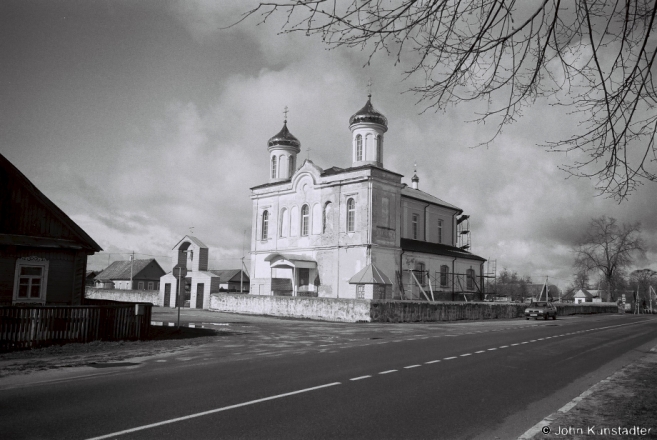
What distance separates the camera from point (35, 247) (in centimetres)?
1959

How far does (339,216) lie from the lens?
42844 mm

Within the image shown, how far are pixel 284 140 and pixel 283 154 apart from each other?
132 cm

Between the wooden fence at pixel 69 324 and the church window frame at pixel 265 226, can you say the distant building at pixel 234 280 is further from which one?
the wooden fence at pixel 69 324

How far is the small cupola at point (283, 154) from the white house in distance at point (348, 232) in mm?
94

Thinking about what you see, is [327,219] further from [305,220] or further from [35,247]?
[35,247]

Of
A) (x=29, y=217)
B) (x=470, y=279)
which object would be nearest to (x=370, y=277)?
(x=470, y=279)

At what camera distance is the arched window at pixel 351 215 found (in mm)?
42250

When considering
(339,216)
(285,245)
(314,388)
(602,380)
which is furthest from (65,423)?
(285,245)

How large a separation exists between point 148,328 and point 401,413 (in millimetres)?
13486

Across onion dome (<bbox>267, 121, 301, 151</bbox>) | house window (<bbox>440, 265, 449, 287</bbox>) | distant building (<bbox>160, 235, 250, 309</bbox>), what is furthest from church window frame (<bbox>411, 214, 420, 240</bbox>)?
distant building (<bbox>160, 235, 250, 309</bbox>)

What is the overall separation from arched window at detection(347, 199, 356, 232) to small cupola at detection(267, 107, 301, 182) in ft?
30.9

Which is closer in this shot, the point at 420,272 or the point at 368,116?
the point at 368,116

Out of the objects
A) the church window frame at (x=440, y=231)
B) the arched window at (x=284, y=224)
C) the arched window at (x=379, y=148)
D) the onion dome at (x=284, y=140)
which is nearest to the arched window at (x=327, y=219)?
the arched window at (x=284, y=224)

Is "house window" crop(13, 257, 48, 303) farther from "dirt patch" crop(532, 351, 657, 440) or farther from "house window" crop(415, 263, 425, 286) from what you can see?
"house window" crop(415, 263, 425, 286)
